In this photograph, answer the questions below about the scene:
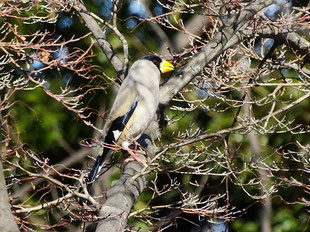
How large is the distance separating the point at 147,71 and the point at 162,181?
207cm

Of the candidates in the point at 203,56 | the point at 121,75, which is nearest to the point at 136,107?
the point at 121,75

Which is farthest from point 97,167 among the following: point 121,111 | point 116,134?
point 121,111

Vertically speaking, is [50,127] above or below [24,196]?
above

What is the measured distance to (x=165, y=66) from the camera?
14.2 ft

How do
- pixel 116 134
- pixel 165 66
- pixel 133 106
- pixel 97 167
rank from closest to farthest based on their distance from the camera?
pixel 97 167 → pixel 116 134 → pixel 133 106 → pixel 165 66

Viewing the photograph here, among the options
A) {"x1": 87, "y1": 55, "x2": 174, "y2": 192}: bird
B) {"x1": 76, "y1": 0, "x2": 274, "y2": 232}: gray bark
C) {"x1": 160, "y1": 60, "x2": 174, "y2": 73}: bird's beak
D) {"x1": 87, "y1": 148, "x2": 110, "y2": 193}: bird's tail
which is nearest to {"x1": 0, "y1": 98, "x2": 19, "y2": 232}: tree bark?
{"x1": 76, "y1": 0, "x2": 274, "y2": 232}: gray bark

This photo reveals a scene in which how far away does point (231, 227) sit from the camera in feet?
20.2

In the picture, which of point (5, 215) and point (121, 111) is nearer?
point (5, 215)

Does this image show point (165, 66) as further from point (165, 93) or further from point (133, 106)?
point (165, 93)

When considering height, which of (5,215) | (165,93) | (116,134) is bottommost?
(116,134)

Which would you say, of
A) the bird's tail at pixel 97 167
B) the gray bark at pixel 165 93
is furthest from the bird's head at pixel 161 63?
the bird's tail at pixel 97 167

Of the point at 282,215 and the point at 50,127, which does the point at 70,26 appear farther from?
the point at 282,215

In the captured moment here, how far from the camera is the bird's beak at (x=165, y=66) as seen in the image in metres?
4.30

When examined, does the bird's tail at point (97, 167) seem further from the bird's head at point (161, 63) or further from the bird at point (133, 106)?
the bird's head at point (161, 63)
